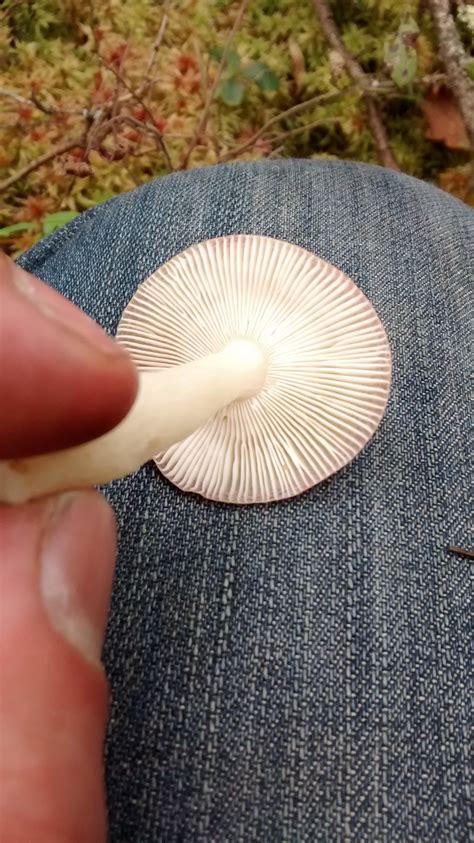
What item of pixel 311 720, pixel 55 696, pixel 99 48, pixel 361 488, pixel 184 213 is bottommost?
pixel 311 720

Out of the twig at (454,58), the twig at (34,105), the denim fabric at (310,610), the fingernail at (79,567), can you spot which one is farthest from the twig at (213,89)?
the fingernail at (79,567)

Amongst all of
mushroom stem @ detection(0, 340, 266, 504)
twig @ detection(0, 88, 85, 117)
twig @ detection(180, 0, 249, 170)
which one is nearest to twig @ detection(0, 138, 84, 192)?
twig @ detection(0, 88, 85, 117)

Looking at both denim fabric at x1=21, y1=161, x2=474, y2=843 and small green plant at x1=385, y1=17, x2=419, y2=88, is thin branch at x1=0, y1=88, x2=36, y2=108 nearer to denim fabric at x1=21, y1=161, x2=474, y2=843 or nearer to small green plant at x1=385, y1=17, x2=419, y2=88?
denim fabric at x1=21, y1=161, x2=474, y2=843

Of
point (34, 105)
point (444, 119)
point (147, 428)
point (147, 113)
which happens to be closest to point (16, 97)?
point (34, 105)

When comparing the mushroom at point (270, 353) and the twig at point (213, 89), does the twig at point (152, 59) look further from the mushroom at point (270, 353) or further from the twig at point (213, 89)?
the mushroom at point (270, 353)

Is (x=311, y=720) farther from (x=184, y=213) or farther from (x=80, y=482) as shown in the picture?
(x=184, y=213)

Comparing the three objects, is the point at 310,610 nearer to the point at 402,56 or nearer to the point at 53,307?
the point at 53,307

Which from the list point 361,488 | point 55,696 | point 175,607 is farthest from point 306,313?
point 55,696
